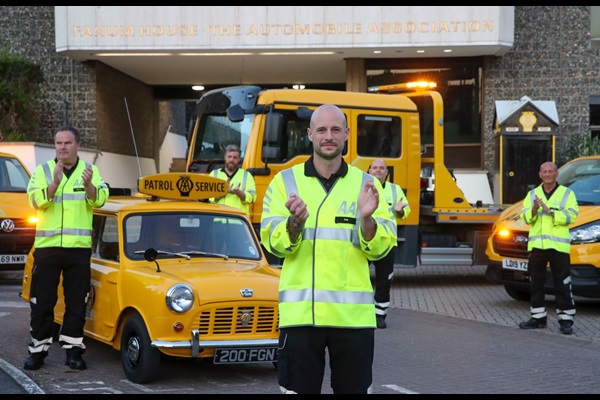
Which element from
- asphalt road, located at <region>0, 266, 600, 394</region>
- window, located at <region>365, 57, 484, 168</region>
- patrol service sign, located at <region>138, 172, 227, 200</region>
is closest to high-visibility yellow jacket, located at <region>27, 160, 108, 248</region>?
patrol service sign, located at <region>138, 172, 227, 200</region>

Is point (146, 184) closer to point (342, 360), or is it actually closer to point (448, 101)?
point (342, 360)

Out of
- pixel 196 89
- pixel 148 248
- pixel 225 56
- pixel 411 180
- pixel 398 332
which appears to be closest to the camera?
pixel 148 248

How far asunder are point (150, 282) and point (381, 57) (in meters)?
19.5

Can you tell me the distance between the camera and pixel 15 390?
6977 mm

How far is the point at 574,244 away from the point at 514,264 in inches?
32.0

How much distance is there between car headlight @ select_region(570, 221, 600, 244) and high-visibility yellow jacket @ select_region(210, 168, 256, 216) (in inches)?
156

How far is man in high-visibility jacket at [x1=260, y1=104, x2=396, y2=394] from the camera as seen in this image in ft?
15.0

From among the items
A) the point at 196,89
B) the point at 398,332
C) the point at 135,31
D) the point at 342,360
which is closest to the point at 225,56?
the point at 135,31

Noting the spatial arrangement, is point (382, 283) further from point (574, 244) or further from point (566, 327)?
point (574, 244)

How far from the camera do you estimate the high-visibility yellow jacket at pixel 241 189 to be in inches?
456

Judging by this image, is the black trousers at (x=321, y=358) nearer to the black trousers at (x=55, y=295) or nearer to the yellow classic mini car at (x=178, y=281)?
the yellow classic mini car at (x=178, y=281)

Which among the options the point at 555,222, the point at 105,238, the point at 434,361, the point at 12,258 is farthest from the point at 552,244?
the point at 12,258

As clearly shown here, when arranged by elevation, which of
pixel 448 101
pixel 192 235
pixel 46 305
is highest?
pixel 448 101

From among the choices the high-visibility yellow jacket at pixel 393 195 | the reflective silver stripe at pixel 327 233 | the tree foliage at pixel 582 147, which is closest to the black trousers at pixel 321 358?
the reflective silver stripe at pixel 327 233
